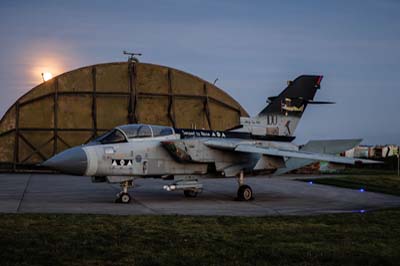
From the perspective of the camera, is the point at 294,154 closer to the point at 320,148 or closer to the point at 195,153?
the point at 195,153

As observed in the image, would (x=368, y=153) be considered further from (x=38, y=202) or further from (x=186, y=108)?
(x=38, y=202)

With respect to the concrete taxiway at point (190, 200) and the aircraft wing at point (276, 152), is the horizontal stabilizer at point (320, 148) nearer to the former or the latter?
the concrete taxiway at point (190, 200)

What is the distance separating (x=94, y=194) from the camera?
18.5 metres

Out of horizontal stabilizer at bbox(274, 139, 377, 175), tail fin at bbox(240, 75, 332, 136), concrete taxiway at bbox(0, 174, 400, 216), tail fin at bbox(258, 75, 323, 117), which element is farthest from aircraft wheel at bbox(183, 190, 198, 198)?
tail fin at bbox(258, 75, 323, 117)

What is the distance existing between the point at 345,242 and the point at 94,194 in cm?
1131

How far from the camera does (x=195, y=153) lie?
1664 centimetres

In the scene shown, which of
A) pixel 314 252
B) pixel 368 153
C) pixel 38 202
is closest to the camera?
pixel 314 252

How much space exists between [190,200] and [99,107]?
707 inches

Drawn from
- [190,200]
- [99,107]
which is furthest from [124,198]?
[99,107]

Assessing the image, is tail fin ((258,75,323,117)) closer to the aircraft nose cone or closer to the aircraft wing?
the aircraft wing

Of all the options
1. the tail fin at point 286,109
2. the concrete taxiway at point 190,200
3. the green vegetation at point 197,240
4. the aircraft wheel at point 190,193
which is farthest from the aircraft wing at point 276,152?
the green vegetation at point 197,240

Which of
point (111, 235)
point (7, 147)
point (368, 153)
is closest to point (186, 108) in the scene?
point (7, 147)

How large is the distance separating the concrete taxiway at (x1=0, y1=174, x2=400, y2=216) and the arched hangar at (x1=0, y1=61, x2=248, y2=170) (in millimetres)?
10774

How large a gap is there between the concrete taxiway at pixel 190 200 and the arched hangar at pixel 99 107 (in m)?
10.8
